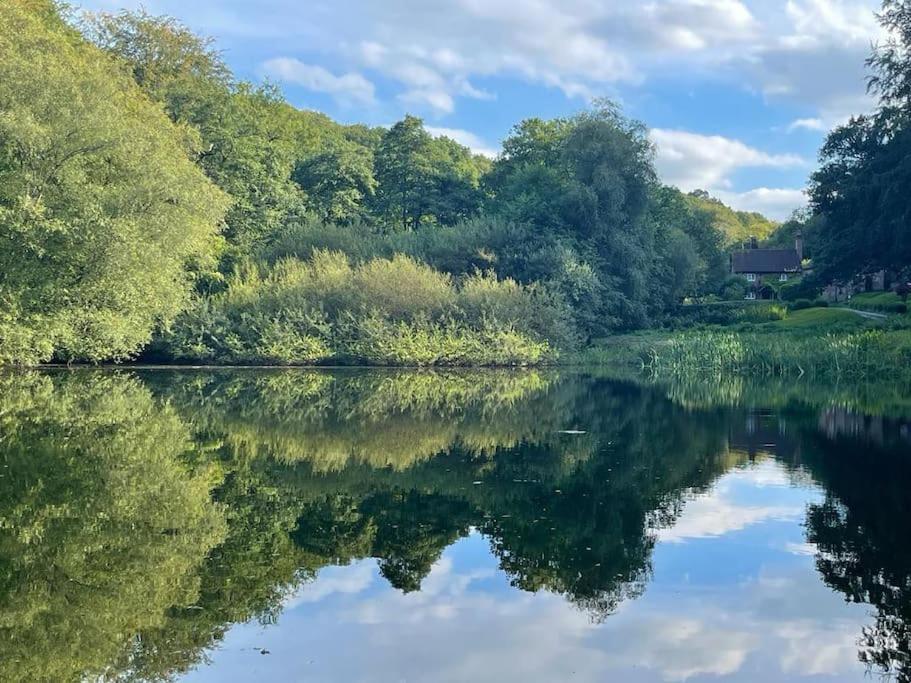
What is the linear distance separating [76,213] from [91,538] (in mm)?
18949

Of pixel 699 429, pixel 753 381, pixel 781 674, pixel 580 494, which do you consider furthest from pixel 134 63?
pixel 781 674

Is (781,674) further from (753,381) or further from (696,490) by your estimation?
(753,381)

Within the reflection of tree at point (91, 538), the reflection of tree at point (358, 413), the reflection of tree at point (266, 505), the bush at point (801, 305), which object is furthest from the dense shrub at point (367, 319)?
the reflection of tree at point (91, 538)

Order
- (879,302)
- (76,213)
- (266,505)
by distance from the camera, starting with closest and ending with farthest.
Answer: (266,505) → (76,213) → (879,302)

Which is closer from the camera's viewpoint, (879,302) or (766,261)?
(879,302)

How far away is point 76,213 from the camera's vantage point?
24688mm

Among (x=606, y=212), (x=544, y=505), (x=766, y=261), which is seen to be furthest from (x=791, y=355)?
(x=766, y=261)

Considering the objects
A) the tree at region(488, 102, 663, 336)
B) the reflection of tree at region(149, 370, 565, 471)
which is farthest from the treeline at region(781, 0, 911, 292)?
the reflection of tree at region(149, 370, 565, 471)

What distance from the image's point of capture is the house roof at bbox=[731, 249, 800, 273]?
8444 cm

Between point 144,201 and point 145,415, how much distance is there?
11501mm

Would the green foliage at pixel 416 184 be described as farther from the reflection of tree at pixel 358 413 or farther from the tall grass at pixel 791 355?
the reflection of tree at pixel 358 413

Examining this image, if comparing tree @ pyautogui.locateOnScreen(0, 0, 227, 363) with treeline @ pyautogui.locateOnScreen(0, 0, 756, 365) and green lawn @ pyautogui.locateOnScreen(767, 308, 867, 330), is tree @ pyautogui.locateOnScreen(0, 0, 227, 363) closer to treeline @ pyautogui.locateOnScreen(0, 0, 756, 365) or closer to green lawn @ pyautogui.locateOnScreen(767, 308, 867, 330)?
treeline @ pyautogui.locateOnScreen(0, 0, 756, 365)

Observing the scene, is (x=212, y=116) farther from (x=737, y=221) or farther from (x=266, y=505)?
(x=737, y=221)

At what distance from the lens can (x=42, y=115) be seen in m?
25.2
